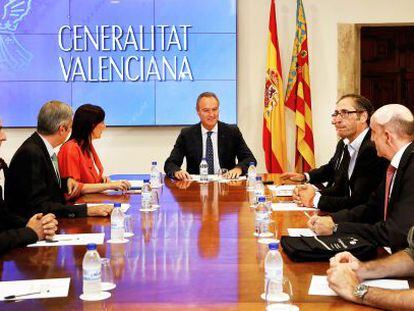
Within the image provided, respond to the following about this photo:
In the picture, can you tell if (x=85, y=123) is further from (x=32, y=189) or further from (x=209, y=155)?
(x=209, y=155)

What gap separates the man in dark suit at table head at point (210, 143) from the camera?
562cm

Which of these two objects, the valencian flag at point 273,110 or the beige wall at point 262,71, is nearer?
the valencian flag at point 273,110

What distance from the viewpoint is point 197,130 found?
5707mm

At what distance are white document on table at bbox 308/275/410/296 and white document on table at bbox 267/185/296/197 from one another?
2.02 metres

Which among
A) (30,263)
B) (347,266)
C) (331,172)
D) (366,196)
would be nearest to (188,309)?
(347,266)

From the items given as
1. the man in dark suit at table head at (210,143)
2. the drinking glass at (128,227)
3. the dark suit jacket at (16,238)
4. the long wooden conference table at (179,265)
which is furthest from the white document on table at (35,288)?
the man in dark suit at table head at (210,143)

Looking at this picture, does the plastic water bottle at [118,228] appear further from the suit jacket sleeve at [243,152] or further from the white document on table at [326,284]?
the suit jacket sleeve at [243,152]

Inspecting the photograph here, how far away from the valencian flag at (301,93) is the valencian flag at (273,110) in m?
0.13

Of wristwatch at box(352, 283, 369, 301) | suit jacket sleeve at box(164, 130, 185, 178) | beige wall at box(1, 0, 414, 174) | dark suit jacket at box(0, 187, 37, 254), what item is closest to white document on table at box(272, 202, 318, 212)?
dark suit jacket at box(0, 187, 37, 254)

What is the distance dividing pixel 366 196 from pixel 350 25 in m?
3.60

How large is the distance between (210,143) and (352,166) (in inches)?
76.9

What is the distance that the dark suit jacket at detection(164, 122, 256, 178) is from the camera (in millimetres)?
5648

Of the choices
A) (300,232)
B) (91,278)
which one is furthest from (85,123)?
(91,278)

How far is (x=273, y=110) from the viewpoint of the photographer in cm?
665
